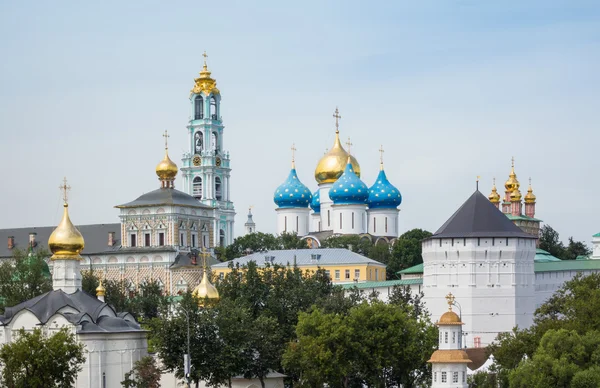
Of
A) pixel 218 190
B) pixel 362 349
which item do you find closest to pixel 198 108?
pixel 218 190

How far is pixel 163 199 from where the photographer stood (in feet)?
318

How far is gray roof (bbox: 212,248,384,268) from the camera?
296 ft

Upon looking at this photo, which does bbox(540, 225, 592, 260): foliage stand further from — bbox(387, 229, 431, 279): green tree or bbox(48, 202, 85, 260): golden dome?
bbox(48, 202, 85, 260): golden dome

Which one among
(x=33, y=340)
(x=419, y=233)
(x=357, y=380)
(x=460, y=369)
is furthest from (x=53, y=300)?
(x=419, y=233)

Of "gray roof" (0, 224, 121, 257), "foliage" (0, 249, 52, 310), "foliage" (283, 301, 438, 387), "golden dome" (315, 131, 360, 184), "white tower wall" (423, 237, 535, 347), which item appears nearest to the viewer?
"foliage" (283, 301, 438, 387)

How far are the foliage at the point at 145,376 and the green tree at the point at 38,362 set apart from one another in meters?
2.61

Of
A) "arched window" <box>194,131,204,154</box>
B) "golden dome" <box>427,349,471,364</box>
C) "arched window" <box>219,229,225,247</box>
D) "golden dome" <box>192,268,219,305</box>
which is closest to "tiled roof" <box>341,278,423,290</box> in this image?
"golden dome" <box>192,268,219,305</box>

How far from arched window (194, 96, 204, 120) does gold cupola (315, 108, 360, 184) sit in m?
11.1

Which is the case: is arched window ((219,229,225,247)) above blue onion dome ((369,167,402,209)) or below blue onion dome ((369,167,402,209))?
below

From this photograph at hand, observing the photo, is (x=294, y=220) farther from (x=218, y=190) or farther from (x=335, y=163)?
(x=218, y=190)

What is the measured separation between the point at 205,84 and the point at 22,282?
3940cm

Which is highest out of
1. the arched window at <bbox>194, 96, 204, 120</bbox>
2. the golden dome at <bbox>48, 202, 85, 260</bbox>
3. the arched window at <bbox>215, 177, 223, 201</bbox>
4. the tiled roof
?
the arched window at <bbox>194, 96, 204, 120</bbox>

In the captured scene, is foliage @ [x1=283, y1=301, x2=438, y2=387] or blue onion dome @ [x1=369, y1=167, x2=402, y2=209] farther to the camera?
blue onion dome @ [x1=369, y1=167, x2=402, y2=209]

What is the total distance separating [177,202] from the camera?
9700 centimetres
